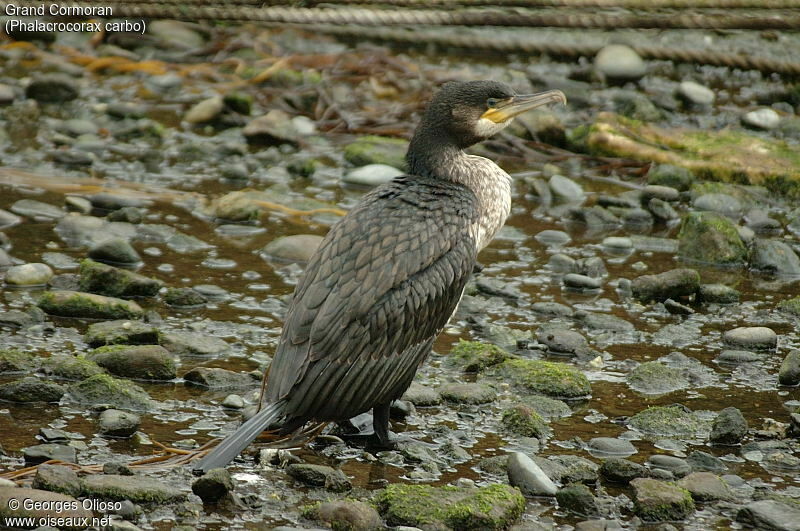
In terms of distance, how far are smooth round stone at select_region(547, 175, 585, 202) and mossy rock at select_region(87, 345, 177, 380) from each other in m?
4.04

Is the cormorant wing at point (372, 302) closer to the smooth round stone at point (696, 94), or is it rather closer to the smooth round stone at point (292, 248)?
the smooth round stone at point (292, 248)

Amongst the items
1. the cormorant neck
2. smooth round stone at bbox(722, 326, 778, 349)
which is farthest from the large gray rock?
the cormorant neck

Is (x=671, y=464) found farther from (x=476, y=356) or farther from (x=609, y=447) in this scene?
(x=476, y=356)

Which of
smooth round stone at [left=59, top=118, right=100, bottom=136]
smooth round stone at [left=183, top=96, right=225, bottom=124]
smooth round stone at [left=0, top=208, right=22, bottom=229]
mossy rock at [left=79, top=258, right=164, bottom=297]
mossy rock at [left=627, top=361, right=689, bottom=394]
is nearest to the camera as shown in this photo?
mossy rock at [left=627, top=361, right=689, bottom=394]

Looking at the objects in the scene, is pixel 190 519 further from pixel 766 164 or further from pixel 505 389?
pixel 766 164

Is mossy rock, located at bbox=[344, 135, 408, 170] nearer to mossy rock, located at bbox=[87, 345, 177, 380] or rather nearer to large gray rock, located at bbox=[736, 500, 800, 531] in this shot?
mossy rock, located at bbox=[87, 345, 177, 380]

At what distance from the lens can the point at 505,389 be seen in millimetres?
5410

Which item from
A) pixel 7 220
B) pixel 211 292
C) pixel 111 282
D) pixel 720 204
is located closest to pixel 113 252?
pixel 111 282

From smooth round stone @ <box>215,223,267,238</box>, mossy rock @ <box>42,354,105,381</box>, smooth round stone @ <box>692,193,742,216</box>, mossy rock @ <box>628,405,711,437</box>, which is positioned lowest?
mossy rock @ <box>628,405,711,437</box>

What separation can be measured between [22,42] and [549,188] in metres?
6.19

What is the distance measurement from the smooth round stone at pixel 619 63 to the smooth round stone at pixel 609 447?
7.52 m

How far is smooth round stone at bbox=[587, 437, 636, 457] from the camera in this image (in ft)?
15.6

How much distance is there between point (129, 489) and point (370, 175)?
4.90 meters

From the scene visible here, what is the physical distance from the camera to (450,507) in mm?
4082
